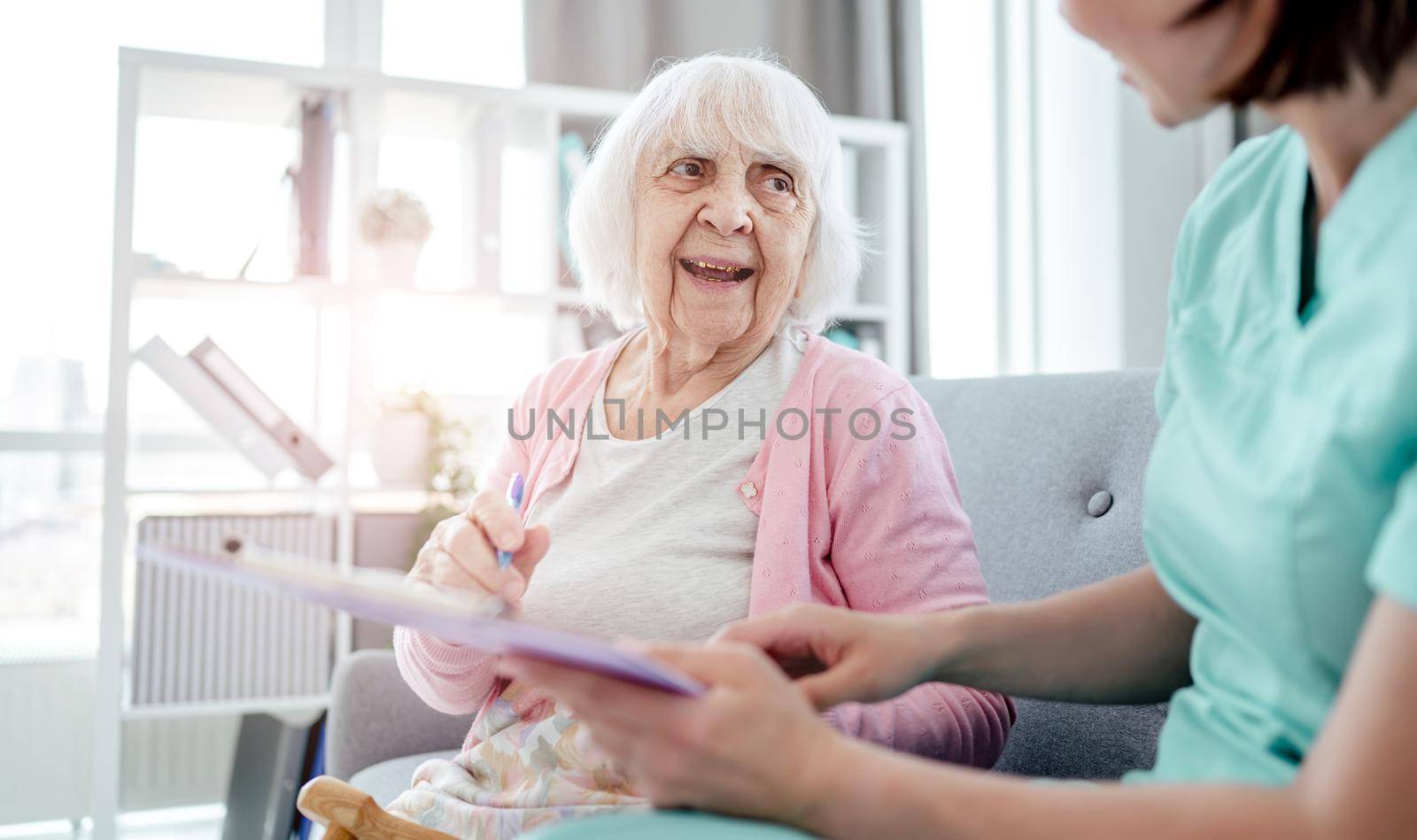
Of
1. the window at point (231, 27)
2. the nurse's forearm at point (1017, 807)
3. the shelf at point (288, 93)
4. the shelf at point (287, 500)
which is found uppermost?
the window at point (231, 27)

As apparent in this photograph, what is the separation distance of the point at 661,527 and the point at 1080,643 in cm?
47

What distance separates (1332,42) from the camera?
0.53 meters

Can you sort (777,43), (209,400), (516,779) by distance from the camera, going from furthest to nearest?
(777,43) → (209,400) → (516,779)

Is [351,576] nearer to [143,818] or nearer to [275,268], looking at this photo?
[275,268]

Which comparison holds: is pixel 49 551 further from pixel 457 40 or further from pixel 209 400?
→ pixel 457 40

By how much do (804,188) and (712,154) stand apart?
0.12 m

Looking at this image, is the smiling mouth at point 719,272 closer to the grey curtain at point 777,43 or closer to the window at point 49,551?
the grey curtain at point 777,43

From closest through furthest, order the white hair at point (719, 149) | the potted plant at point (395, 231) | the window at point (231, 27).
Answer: the white hair at point (719, 149)
the potted plant at point (395, 231)
the window at point (231, 27)

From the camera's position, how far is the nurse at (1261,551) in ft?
1.48

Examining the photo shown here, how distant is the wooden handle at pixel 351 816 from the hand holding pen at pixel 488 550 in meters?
0.22

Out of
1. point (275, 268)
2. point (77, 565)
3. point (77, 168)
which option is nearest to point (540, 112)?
point (275, 268)

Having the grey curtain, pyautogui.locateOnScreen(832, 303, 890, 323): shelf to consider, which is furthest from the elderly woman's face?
the grey curtain

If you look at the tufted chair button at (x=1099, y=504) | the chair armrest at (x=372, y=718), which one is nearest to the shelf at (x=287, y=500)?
the chair armrest at (x=372, y=718)

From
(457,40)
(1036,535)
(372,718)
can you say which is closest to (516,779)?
(372,718)
